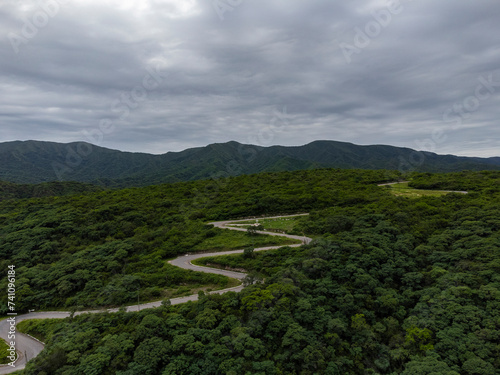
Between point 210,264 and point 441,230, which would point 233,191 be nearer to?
point 210,264

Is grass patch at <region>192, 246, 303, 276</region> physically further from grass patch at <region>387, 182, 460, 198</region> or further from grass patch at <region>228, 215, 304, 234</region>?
grass patch at <region>387, 182, 460, 198</region>

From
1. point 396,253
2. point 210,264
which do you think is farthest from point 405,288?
point 210,264

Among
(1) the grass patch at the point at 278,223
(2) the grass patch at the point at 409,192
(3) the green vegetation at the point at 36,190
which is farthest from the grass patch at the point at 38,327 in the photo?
(3) the green vegetation at the point at 36,190

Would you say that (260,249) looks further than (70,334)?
Yes

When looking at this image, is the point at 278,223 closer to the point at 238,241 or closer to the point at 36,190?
the point at 238,241

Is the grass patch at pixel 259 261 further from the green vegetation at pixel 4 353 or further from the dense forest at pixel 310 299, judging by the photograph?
the green vegetation at pixel 4 353

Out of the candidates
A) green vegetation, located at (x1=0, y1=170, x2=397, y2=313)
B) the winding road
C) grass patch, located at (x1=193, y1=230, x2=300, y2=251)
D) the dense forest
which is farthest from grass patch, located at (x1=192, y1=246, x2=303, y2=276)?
green vegetation, located at (x1=0, y1=170, x2=397, y2=313)

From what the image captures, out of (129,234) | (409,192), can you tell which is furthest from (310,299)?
(409,192)
